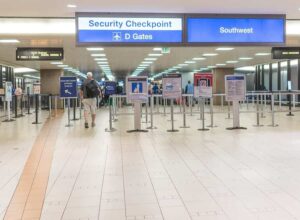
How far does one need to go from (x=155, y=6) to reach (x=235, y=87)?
16.0 ft

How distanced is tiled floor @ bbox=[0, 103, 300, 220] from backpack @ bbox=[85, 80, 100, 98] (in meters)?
3.43

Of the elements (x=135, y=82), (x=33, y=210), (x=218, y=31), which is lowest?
(x=33, y=210)

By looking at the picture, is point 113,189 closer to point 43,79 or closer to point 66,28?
point 66,28

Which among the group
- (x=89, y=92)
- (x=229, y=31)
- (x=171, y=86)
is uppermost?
(x=229, y=31)

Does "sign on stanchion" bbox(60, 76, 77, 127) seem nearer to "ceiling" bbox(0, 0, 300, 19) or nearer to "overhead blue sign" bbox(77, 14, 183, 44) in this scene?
"ceiling" bbox(0, 0, 300, 19)

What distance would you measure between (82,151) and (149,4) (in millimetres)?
2993

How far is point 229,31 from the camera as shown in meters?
7.30

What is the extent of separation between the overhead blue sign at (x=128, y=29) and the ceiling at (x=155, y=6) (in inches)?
8.4

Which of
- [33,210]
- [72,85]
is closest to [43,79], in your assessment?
[72,85]

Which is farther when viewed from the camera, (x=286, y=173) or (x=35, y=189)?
(x=286, y=173)

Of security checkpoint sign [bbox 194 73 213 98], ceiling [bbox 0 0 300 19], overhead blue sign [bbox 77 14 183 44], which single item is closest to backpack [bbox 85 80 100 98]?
security checkpoint sign [bbox 194 73 213 98]

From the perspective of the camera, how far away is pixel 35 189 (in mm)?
5004

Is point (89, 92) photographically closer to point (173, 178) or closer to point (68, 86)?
point (68, 86)

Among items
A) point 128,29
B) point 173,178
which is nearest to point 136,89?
point 128,29
